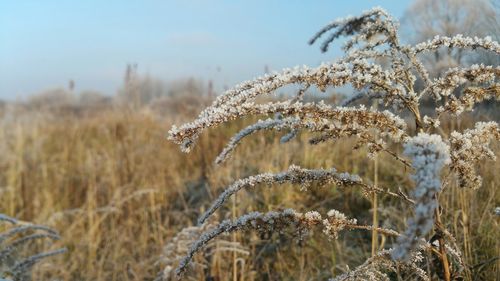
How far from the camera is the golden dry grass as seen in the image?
311 centimetres

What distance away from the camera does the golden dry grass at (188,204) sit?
3.11 meters

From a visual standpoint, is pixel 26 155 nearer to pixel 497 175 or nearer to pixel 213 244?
pixel 213 244

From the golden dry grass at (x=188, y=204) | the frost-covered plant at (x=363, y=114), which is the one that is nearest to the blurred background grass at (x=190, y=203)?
the golden dry grass at (x=188, y=204)

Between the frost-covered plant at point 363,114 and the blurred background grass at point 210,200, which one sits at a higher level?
the frost-covered plant at point 363,114

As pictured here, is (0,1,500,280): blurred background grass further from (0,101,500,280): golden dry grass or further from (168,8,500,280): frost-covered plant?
(168,8,500,280): frost-covered plant

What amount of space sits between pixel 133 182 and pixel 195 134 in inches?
178

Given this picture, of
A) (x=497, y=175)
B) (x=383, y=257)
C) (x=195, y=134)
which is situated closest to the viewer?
(x=195, y=134)

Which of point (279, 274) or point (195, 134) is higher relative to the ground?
point (195, 134)

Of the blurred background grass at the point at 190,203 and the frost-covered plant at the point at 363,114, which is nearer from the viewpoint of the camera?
the frost-covered plant at the point at 363,114

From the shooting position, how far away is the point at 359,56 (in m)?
1.57

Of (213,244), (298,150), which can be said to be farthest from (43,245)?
(298,150)

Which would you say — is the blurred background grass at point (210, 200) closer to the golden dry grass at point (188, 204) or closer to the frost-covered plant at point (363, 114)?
the golden dry grass at point (188, 204)

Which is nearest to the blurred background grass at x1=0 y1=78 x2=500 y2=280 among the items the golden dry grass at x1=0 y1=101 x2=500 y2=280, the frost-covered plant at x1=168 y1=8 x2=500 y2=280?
the golden dry grass at x1=0 y1=101 x2=500 y2=280

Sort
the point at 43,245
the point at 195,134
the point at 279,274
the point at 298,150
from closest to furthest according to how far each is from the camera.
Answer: the point at 195,134 < the point at 279,274 < the point at 43,245 < the point at 298,150
